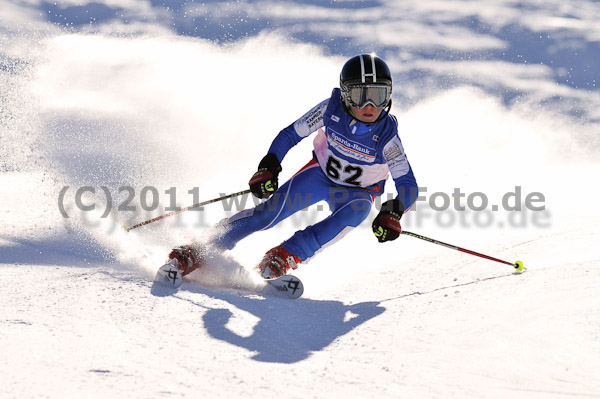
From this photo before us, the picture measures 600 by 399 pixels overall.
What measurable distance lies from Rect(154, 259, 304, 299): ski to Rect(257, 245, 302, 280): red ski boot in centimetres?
11

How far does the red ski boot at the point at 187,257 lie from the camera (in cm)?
387

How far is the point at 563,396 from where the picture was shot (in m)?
2.13

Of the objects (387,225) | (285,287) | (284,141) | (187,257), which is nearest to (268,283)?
(285,287)

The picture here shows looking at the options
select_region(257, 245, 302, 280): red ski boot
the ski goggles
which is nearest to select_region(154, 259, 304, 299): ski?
select_region(257, 245, 302, 280): red ski boot

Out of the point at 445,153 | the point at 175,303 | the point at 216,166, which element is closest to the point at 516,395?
the point at 175,303

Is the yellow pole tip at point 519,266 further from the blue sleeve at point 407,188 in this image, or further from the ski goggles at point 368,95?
the ski goggles at point 368,95

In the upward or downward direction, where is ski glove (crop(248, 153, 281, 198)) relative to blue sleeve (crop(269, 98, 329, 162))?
downward

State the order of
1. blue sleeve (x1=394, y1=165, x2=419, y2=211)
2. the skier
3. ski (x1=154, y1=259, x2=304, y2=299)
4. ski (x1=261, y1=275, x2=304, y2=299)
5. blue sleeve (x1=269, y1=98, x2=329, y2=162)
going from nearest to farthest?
ski (x1=154, y1=259, x2=304, y2=299)
ski (x1=261, y1=275, x2=304, y2=299)
the skier
blue sleeve (x1=394, y1=165, x2=419, y2=211)
blue sleeve (x1=269, y1=98, x2=329, y2=162)

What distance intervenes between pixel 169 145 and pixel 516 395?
23.1 feet

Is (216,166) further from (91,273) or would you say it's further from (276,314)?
(276,314)

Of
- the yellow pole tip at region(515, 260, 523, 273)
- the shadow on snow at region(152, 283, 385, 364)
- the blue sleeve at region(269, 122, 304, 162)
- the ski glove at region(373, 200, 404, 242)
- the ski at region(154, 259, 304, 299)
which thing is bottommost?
the shadow on snow at region(152, 283, 385, 364)

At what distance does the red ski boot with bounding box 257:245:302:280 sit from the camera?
3990mm

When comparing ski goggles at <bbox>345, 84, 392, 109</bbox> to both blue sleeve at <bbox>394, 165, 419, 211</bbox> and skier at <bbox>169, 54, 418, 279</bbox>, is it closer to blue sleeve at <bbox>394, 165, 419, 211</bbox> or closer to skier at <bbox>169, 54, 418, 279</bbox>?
skier at <bbox>169, 54, 418, 279</bbox>

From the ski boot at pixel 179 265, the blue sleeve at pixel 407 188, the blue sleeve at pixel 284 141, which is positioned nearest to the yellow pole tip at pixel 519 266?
the blue sleeve at pixel 407 188
